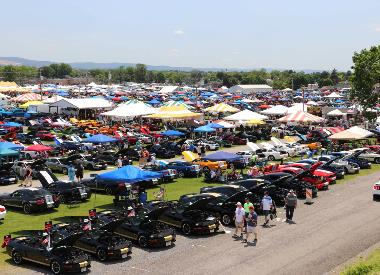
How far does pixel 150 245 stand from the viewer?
18.2 metres

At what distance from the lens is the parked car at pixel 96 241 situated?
54.0 ft

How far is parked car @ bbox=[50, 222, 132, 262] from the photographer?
16469 millimetres

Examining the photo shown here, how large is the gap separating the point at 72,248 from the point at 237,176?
16.4 meters

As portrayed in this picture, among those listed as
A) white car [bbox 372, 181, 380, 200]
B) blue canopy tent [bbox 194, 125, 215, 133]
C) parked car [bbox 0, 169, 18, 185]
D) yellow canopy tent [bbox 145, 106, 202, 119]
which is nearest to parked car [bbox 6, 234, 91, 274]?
parked car [bbox 0, 169, 18, 185]

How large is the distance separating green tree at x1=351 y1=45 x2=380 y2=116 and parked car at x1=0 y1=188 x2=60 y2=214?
40283 millimetres

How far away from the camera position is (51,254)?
1565 centimetres

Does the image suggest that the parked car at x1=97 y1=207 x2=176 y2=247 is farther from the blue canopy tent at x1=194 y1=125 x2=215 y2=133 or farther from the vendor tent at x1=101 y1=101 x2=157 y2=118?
the vendor tent at x1=101 y1=101 x2=157 y2=118

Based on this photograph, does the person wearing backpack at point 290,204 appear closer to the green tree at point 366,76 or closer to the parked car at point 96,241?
the parked car at point 96,241

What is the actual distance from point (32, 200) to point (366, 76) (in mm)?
41510

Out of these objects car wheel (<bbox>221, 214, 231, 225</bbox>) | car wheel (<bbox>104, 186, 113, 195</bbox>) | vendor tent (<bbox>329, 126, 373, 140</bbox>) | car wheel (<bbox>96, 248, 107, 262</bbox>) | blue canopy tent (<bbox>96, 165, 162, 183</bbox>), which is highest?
blue canopy tent (<bbox>96, 165, 162, 183</bbox>)

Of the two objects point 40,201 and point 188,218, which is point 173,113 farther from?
point 188,218

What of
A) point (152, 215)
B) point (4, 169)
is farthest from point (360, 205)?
point (4, 169)

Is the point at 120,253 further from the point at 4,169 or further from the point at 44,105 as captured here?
the point at 44,105

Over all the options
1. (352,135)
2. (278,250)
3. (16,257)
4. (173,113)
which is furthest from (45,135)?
(278,250)
